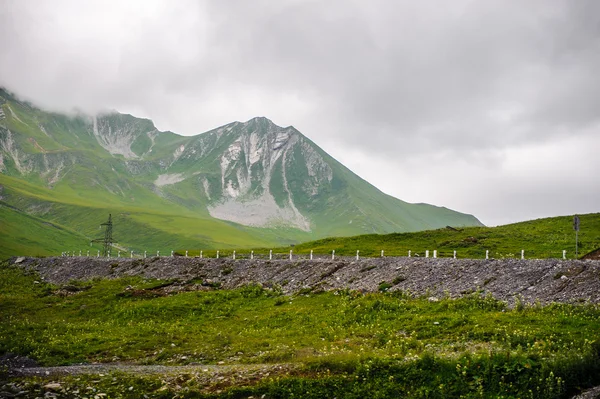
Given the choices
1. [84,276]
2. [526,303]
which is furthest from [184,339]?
[84,276]

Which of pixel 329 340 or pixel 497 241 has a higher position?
pixel 497 241

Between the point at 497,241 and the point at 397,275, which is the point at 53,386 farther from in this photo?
Answer: the point at 497,241

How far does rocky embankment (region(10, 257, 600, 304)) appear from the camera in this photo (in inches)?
1489

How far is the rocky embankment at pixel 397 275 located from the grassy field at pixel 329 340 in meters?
3.27

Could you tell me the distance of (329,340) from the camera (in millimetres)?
34312

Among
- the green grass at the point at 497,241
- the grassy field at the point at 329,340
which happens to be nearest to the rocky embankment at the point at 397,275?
the grassy field at the point at 329,340

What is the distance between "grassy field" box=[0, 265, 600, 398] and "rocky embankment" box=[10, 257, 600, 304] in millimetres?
3274

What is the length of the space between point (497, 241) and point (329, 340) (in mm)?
70067

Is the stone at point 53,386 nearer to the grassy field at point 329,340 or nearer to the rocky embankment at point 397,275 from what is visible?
the grassy field at point 329,340

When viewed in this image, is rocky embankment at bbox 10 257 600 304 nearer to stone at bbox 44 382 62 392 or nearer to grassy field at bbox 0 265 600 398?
grassy field at bbox 0 265 600 398

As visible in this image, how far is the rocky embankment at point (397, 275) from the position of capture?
3781cm

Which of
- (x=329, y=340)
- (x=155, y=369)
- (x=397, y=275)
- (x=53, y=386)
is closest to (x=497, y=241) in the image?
(x=397, y=275)

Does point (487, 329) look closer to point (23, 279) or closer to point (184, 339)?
point (184, 339)

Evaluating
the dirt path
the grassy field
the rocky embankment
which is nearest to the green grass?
the rocky embankment
